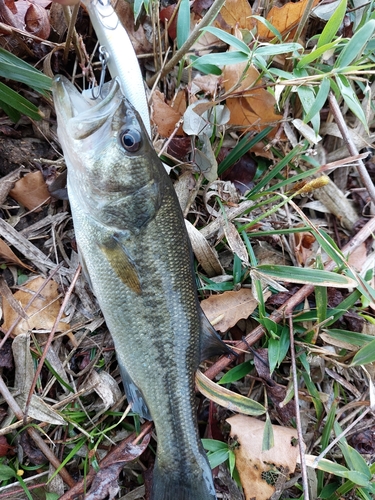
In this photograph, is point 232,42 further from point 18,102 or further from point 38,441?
point 38,441

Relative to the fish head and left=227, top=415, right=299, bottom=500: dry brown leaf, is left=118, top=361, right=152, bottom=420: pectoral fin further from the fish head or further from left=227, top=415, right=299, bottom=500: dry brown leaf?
the fish head

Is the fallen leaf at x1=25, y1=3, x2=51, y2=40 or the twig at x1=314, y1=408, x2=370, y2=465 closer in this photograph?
the twig at x1=314, y1=408, x2=370, y2=465

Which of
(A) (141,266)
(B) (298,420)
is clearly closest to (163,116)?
(A) (141,266)

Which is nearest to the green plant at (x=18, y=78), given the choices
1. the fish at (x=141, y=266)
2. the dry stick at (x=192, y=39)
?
the fish at (x=141, y=266)

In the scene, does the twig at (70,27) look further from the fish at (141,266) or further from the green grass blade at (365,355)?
the green grass blade at (365,355)

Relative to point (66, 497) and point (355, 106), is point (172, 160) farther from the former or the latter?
point (66, 497)

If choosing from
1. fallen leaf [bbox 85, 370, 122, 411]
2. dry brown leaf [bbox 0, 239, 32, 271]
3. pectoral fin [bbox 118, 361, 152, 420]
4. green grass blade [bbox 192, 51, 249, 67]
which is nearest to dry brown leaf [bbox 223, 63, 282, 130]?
green grass blade [bbox 192, 51, 249, 67]
